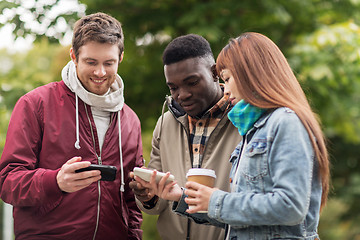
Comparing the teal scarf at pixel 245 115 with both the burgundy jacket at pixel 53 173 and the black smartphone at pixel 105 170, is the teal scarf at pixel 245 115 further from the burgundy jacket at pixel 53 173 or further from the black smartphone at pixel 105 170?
the burgundy jacket at pixel 53 173

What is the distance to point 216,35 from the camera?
229 inches

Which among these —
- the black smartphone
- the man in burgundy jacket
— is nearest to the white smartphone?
the black smartphone

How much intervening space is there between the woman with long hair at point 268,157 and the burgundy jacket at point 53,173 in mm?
790

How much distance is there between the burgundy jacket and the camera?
264cm

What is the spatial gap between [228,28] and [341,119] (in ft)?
8.03

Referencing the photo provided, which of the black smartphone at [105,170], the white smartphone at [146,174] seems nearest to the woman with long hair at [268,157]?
the white smartphone at [146,174]

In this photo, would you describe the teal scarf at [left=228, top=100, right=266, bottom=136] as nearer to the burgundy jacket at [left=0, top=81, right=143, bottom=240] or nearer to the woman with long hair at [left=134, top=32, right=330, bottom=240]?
the woman with long hair at [left=134, top=32, right=330, bottom=240]

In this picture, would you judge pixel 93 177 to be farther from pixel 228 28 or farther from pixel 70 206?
pixel 228 28

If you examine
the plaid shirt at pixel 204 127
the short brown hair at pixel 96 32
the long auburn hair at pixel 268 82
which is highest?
the short brown hair at pixel 96 32

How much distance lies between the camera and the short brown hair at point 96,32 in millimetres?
2861

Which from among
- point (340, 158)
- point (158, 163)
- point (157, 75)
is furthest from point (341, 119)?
point (158, 163)

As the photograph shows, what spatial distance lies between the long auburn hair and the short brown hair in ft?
2.95

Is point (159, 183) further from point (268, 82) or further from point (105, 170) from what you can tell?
point (268, 82)

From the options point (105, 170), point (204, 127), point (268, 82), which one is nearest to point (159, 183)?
point (105, 170)
